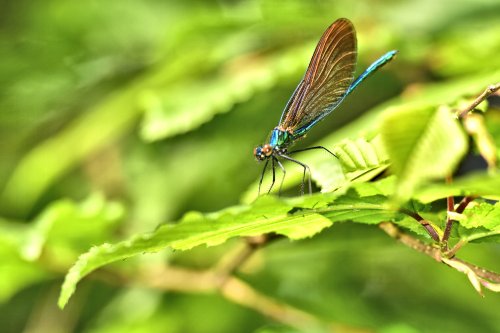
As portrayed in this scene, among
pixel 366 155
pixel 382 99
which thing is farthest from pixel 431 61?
pixel 366 155

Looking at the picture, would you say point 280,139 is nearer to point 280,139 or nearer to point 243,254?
point 280,139

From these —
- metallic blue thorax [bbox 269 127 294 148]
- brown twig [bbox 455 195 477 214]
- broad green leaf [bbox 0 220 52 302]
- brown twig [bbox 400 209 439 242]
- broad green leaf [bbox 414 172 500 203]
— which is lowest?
broad green leaf [bbox 0 220 52 302]

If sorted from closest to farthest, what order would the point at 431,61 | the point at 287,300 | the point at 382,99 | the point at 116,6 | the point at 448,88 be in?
1. the point at 448,88
2. the point at 431,61
3. the point at 287,300
4. the point at 382,99
5. the point at 116,6

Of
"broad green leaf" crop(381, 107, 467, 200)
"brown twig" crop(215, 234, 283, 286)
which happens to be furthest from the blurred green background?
"broad green leaf" crop(381, 107, 467, 200)

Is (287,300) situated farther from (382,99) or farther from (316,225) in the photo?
(316,225)

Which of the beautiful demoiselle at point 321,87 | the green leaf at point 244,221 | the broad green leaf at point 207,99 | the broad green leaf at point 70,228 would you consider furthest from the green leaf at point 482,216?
the broad green leaf at point 70,228

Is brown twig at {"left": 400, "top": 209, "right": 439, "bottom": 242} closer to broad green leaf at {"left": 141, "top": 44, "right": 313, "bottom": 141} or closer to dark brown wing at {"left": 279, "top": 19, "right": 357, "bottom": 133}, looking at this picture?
dark brown wing at {"left": 279, "top": 19, "right": 357, "bottom": 133}

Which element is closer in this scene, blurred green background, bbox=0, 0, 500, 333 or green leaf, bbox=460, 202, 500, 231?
green leaf, bbox=460, 202, 500, 231
